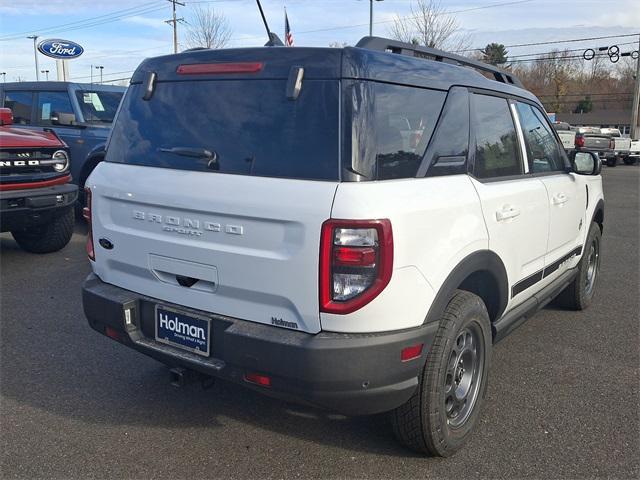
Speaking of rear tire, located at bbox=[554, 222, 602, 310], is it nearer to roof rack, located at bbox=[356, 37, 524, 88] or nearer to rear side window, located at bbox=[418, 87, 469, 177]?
roof rack, located at bbox=[356, 37, 524, 88]

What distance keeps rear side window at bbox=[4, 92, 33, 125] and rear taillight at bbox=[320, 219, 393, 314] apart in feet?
25.6

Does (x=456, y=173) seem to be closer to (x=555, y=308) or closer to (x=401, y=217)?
(x=401, y=217)

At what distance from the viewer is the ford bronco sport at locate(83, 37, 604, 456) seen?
236 cm

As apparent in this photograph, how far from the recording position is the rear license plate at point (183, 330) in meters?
2.67

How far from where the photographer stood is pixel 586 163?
179 inches

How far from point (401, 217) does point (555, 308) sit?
11.5 feet

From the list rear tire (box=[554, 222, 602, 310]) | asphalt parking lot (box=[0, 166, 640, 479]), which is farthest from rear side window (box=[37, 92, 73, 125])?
rear tire (box=[554, 222, 602, 310])

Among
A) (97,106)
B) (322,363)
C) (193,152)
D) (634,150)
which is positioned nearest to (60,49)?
(97,106)

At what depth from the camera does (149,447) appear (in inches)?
115

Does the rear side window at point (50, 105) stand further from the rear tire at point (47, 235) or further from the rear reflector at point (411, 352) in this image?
the rear reflector at point (411, 352)

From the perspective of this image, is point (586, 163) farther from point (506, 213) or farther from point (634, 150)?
point (634, 150)

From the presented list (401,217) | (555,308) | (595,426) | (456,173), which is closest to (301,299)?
(401,217)

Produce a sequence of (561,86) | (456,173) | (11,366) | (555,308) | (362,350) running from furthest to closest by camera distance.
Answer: (561,86), (555,308), (11,366), (456,173), (362,350)

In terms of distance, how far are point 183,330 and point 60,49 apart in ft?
56.4
